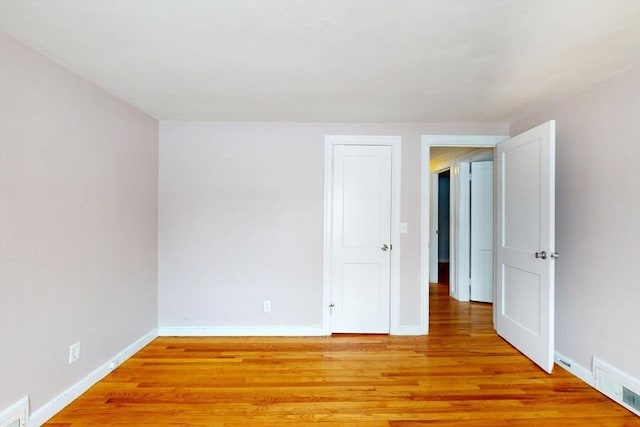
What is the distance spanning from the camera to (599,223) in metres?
2.21

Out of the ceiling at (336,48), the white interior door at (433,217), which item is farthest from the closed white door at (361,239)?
the white interior door at (433,217)

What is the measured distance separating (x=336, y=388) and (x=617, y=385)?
1.86 metres

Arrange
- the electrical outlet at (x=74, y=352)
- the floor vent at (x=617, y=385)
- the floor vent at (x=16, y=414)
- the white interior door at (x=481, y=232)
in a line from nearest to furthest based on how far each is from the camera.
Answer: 1. the floor vent at (x=16, y=414)
2. the floor vent at (x=617, y=385)
3. the electrical outlet at (x=74, y=352)
4. the white interior door at (x=481, y=232)

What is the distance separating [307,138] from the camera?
10.4ft

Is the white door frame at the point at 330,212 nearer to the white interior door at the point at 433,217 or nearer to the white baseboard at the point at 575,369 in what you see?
the white baseboard at the point at 575,369

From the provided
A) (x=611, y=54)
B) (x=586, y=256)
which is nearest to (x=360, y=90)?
(x=611, y=54)

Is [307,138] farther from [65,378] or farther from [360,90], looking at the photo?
[65,378]

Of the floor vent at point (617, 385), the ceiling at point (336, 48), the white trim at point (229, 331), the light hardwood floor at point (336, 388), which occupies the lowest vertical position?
the light hardwood floor at point (336, 388)

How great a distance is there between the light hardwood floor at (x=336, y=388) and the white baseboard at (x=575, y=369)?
0.17 ft

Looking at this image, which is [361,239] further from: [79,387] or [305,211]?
[79,387]

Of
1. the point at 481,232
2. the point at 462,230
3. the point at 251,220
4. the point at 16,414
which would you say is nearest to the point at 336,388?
the point at 251,220

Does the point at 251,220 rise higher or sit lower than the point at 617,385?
higher

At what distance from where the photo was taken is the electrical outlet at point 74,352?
2.07 meters

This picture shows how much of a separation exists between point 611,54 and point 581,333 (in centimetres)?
194
